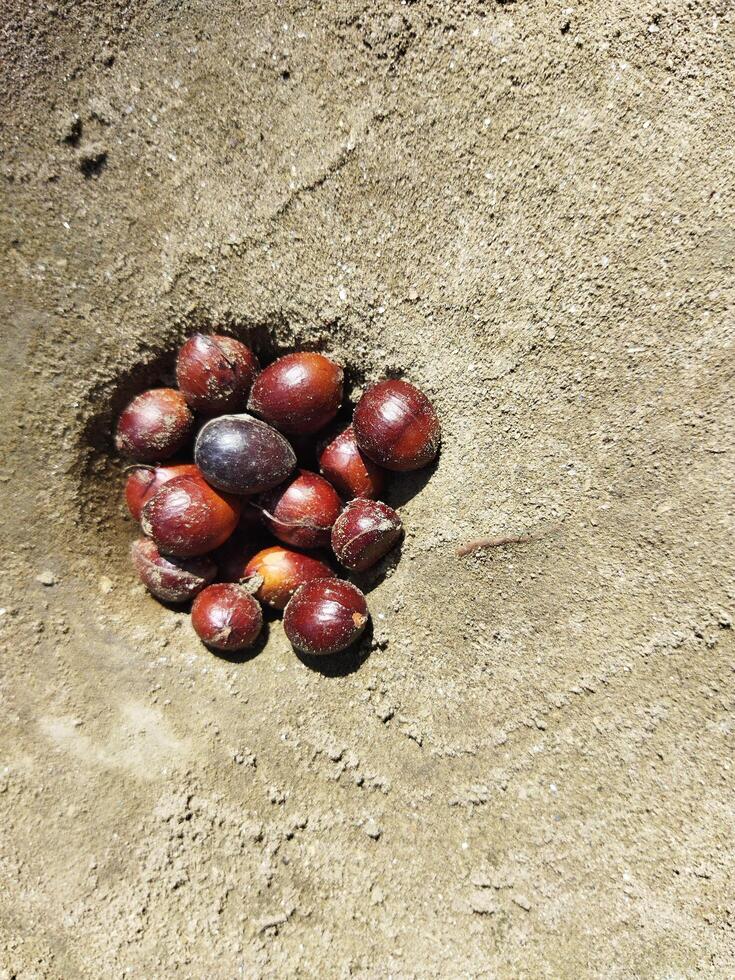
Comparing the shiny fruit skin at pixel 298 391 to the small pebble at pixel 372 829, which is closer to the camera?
the small pebble at pixel 372 829

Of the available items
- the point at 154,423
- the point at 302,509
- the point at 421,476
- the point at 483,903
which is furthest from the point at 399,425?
the point at 483,903

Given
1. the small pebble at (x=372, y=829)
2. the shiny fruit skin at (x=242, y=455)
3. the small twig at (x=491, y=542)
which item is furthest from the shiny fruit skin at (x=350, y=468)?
the small pebble at (x=372, y=829)

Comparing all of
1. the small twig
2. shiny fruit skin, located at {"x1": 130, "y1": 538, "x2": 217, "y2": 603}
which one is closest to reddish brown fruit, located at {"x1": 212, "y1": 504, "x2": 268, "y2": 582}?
shiny fruit skin, located at {"x1": 130, "y1": 538, "x2": 217, "y2": 603}

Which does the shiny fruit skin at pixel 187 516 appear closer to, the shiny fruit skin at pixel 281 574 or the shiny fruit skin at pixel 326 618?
the shiny fruit skin at pixel 281 574

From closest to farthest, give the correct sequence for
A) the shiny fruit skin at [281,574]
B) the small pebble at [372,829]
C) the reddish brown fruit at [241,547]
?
the small pebble at [372,829] < the shiny fruit skin at [281,574] < the reddish brown fruit at [241,547]

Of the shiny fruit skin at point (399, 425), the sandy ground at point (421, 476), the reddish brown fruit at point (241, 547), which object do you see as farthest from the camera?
the reddish brown fruit at point (241, 547)

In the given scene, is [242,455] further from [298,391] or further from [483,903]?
[483,903]
